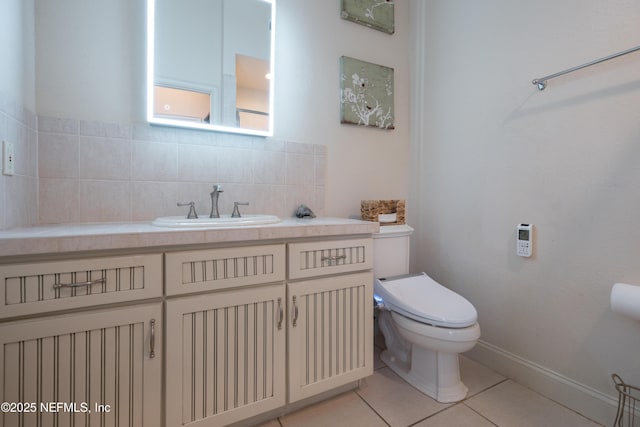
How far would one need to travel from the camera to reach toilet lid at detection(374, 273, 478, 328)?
1248mm

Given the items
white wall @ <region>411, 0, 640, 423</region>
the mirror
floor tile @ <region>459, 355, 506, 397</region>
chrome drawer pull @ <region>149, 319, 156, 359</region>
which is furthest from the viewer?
floor tile @ <region>459, 355, 506, 397</region>

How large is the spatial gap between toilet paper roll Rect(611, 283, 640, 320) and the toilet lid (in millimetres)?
479

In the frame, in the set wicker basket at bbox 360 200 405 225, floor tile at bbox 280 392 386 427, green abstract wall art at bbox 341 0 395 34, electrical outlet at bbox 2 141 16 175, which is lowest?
floor tile at bbox 280 392 386 427

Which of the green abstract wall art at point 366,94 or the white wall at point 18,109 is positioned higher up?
the green abstract wall art at point 366,94

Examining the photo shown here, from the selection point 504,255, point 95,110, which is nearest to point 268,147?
point 95,110

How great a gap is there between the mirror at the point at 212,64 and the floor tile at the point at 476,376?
1.71 m

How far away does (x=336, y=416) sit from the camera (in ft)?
4.10

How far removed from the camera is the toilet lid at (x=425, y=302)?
1.25 meters

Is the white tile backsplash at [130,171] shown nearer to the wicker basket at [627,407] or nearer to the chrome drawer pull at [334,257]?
the chrome drawer pull at [334,257]

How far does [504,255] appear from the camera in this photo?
1.55 m

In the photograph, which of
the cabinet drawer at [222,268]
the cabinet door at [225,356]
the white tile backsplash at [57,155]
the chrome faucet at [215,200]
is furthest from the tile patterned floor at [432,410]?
the white tile backsplash at [57,155]

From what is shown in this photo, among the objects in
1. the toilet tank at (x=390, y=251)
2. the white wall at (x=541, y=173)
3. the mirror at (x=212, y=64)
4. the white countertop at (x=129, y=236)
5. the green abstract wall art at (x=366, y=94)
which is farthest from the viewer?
the green abstract wall art at (x=366, y=94)

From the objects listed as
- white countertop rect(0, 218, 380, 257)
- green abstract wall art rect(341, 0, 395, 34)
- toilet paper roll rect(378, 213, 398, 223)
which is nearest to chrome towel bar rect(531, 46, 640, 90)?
toilet paper roll rect(378, 213, 398, 223)

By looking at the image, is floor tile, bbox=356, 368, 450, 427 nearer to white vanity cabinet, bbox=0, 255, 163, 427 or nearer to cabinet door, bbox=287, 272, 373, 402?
cabinet door, bbox=287, 272, 373, 402
